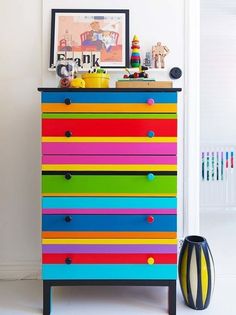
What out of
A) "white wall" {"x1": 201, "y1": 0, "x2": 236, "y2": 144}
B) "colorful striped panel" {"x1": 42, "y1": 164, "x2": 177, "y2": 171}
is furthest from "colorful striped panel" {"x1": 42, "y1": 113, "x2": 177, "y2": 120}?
"white wall" {"x1": 201, "y1": 0, "x2": 236, "y2": 144}

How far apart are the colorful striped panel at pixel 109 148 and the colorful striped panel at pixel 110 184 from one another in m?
0.12

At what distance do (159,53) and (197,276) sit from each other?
134 centimetres

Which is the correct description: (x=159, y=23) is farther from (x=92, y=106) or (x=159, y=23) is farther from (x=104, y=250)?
(x=104, y=250)

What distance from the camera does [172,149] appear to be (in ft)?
5.83

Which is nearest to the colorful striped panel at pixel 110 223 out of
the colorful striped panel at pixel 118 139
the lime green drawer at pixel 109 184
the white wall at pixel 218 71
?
the lime green drawer at pixel 109 184

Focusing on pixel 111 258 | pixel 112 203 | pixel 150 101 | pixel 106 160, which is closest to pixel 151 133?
pixel 150 101

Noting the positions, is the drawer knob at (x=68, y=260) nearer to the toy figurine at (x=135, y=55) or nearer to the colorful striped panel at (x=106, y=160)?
the colorful striped panel at (x=106, y=160)

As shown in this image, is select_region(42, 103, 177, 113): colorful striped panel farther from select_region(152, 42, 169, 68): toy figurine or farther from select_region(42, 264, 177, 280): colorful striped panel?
select_region(42, 264, 177, 280): colorful striped panel

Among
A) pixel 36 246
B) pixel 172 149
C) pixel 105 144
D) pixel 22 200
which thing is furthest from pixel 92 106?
pixel 36 246

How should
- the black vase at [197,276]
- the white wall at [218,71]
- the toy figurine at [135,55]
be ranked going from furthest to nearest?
1. the white wall at [218,71]
2. the toy figurine at [135,55]
3. the black vase at [197,276]

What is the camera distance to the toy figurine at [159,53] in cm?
224

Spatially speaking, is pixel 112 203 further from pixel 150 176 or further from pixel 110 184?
pixel 150 176

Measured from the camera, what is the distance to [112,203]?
1790 millimetres

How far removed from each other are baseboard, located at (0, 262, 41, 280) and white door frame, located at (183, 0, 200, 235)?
1013 mm
